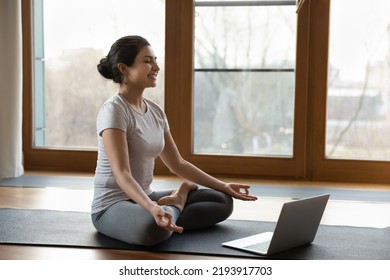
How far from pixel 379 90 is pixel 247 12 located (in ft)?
3.34

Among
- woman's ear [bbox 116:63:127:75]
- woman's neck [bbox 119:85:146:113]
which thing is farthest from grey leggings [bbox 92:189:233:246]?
woman's ear [bbox 116:63:127:75]

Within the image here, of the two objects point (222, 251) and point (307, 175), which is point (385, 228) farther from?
point (307, 175)

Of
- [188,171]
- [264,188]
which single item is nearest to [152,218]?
[188,171]

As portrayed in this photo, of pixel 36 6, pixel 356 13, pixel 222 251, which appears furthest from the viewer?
pixel 36 6

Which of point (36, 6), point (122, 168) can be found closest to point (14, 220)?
point (122, 168)

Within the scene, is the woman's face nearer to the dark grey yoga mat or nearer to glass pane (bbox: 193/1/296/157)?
the dark grey yoga mat

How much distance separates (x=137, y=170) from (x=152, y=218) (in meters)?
0.31

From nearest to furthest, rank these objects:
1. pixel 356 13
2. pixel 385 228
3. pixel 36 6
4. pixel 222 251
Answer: pixel 222 251, pixel 385 228, pixel 356 13, pixel 36 6

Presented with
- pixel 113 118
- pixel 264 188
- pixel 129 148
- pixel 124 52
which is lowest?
pixel 264 188

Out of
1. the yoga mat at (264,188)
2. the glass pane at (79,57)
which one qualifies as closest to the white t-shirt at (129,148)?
the yoga mat at (264,188)

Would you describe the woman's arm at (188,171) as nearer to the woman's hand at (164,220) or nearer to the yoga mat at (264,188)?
the woman's hand at (164,220)

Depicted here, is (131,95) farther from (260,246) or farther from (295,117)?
(295,117)

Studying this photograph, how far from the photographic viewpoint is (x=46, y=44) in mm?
4891

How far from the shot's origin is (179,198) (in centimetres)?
288
